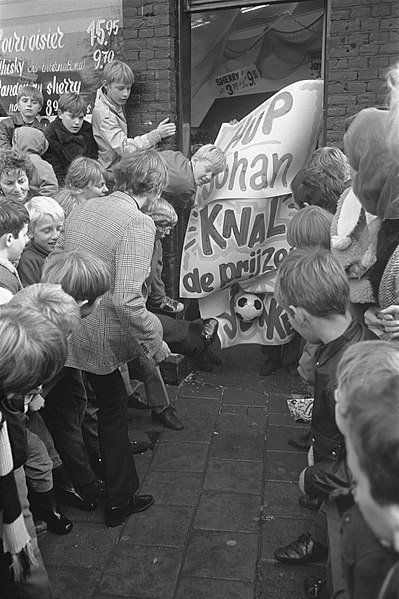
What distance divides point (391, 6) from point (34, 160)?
305cm

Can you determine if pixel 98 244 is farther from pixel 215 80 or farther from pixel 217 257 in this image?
pixel 215 80

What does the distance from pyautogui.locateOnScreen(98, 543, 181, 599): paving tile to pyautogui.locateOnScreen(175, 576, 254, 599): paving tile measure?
0.17ft

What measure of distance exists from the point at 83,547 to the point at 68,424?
621mm

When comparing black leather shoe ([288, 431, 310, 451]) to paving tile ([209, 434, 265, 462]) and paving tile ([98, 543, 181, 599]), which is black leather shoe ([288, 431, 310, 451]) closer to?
paving tile ([209, 434, 265, 462])

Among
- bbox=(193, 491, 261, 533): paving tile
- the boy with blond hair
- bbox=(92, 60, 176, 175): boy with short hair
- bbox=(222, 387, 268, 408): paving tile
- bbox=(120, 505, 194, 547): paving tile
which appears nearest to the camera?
the boy with blond hair

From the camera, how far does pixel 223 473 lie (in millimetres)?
3637

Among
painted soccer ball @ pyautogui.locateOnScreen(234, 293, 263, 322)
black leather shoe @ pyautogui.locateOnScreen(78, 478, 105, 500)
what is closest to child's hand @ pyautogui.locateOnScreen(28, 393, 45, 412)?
black leather shoe @ pyautogui.locateOnScreen(78, 478, 105, 500)

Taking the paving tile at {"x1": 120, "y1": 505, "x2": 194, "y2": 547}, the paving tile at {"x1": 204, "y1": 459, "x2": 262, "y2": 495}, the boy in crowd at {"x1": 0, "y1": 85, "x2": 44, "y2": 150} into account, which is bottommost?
the paving tile at {"x1": 120, "y1": 505, "x2": 194, "y2": 547}

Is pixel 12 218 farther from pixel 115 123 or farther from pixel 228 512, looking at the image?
pixel 115 123

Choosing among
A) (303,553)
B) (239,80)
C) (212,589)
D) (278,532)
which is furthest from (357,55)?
(212,589)

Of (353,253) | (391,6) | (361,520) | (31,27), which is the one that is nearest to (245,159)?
(391,6)

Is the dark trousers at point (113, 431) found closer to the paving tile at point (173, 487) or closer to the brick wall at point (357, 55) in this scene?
the paving tile at point (173, 487)

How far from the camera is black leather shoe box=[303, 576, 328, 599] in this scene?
8.35 ft

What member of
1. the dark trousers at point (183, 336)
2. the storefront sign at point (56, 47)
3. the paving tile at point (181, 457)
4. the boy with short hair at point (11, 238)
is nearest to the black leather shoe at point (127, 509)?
the paving tile at point (181, 457)
